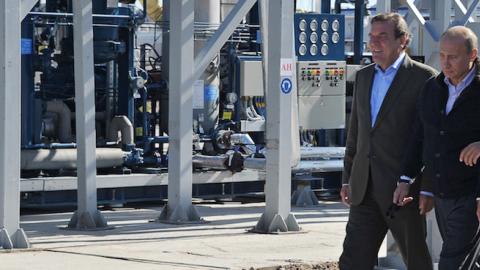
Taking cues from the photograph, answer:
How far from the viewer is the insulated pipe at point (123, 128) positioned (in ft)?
53.0

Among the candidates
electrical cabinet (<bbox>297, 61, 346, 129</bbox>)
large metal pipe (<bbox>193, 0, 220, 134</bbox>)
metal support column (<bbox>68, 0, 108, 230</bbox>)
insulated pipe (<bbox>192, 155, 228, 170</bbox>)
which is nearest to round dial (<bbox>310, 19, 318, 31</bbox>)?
electrical cabinet (<bbox>297, 61, 346, 129</bbox>)

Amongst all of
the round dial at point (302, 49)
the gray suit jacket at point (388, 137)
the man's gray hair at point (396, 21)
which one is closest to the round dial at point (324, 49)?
the round dial at point (302, 49)

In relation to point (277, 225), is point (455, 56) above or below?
above

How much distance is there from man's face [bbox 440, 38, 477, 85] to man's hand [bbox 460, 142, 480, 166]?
0.45m

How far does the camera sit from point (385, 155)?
274 inches

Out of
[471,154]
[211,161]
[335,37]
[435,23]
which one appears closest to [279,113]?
[435,23]

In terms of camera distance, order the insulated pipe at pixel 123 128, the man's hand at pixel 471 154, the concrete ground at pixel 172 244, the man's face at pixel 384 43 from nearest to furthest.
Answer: the man's hand at pixel 471 154
the man's face at pixel 384 43
the concrete ground at pixel 172 244
the insulated pipe at pixel 123 128

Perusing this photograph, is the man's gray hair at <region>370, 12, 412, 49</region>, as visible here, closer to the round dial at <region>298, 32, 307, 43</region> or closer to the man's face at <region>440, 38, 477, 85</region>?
the man's face at <region>440, 38, 477, 85</region>

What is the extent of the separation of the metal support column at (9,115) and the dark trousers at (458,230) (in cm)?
521

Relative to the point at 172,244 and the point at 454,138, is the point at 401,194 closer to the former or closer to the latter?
the point at 454,138

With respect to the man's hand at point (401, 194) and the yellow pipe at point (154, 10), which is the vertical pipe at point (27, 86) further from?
the man's hand at point (401, 194)

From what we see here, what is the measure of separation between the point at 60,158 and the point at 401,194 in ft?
30.3

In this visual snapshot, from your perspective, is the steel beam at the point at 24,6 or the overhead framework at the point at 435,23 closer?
the overhead framework at the point at 435,23

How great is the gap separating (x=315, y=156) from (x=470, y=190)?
10.5m
